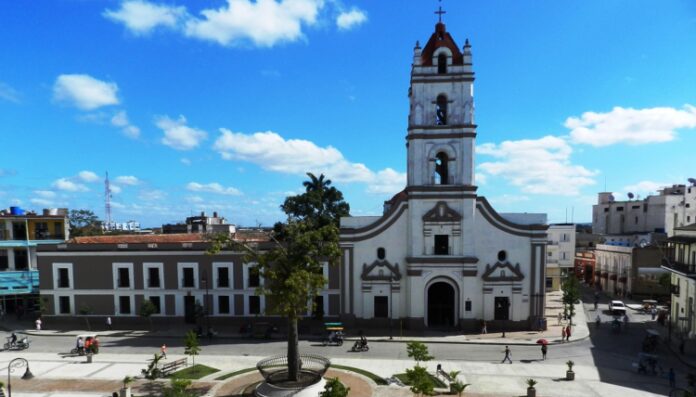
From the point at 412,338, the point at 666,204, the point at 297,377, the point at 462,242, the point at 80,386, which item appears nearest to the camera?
the point at 297,377

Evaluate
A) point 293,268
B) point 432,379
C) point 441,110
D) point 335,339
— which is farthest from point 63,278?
point 441,110

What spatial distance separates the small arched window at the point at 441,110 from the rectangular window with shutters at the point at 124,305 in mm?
31600

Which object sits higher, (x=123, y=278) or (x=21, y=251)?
(x=21, y=251)

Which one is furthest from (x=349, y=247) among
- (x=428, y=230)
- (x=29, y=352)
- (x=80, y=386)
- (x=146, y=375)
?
(x=29, y=352)

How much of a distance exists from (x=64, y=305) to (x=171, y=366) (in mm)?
19393

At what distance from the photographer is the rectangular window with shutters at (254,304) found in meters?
34.2

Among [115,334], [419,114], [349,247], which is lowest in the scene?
[115,334]

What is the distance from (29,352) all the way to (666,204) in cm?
8617

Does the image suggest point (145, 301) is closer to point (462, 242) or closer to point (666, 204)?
point (462, 242)

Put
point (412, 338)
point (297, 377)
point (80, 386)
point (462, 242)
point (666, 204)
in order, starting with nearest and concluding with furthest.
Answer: point (297, 377), point (80, 386), point (412, 338), point (462, 242), point (666, 204)

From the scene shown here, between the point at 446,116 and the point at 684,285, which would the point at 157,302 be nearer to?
the point at 446,116

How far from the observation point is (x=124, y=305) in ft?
114

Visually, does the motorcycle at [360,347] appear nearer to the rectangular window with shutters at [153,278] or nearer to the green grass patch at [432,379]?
the green grass patch at [432,379]

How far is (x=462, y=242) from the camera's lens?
3212 centimetres
